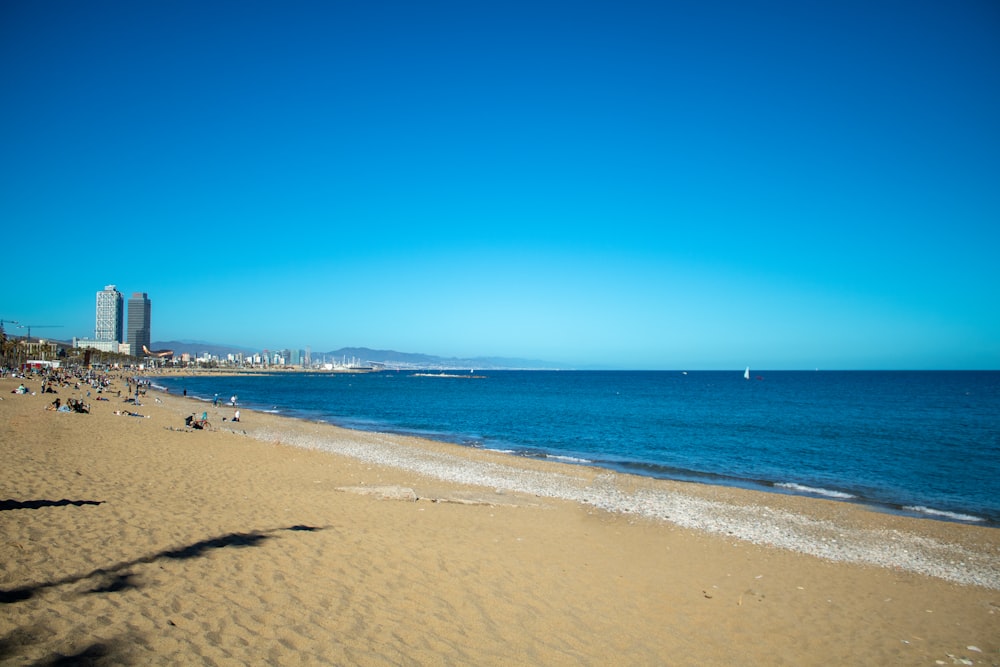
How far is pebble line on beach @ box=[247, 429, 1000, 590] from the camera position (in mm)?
11125

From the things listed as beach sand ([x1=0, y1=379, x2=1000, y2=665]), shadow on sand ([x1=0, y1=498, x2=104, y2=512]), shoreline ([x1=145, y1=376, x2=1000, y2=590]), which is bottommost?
shoreline ([x1=145, y1=376, x2=1000, y2=590])

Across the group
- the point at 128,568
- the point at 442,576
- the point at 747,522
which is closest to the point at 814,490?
the point at 747,522

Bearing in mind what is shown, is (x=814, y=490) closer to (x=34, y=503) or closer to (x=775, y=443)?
(x=775, y=443)

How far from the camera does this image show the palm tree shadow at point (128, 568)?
566cm

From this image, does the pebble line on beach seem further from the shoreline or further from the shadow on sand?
the shadow on sand

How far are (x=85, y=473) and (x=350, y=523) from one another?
6661 mm

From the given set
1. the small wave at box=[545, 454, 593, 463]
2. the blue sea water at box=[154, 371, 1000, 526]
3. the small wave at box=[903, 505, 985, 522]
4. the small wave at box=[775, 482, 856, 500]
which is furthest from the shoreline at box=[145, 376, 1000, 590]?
the blue sea water at box=[154, 371, 1000, 526]

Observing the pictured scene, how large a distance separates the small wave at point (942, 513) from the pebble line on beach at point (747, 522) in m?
4.34

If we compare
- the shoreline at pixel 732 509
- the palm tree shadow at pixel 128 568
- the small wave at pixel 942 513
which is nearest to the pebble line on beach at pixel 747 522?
the shoreline at pixel 732 509

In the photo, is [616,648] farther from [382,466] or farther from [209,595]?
[382,466]

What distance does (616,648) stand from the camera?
637cm

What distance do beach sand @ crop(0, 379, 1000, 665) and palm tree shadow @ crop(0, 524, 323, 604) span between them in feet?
0.11

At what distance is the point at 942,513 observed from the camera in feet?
55.1

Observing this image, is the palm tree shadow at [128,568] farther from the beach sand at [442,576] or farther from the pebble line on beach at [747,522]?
the pebble line on beach at [747,522]
